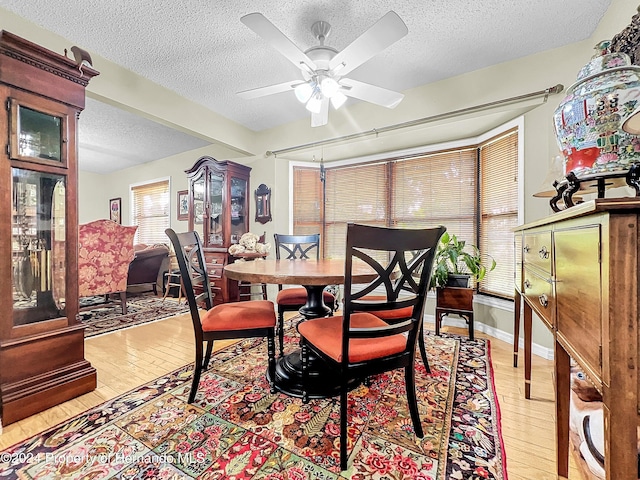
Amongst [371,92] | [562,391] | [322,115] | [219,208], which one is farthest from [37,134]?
[562,391]

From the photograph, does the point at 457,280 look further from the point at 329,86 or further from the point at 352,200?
the point at 329,86

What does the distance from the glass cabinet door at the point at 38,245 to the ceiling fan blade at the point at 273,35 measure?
148 cm

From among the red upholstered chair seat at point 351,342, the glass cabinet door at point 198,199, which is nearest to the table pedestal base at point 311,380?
the red upholstered chair seat at point 351,342

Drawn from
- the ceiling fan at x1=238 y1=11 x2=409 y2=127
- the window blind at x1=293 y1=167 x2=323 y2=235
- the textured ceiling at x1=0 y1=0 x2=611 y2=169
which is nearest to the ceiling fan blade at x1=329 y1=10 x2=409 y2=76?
the ceiling fan at x1=238 y1=11 x2=409 y2=127

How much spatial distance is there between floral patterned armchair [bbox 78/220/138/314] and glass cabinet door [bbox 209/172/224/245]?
97 cm

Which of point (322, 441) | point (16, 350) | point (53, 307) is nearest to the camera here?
point (322, 441)

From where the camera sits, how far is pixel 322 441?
1.29m

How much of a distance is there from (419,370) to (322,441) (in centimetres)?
102

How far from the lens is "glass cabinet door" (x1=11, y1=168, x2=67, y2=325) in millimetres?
1576

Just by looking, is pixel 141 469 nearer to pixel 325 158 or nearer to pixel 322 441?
pixel 322 441

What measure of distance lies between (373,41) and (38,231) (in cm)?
228

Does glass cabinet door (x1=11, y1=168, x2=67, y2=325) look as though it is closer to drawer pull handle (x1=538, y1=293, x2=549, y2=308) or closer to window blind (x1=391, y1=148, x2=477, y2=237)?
drawer pull handle (x1=538, y1=293, x2=549, y2=308)

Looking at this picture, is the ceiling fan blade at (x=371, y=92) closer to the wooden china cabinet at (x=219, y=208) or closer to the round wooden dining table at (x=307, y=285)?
the round wooden dining table at (x=307, y=285)

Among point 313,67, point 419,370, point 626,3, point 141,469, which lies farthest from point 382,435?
point 626,3
